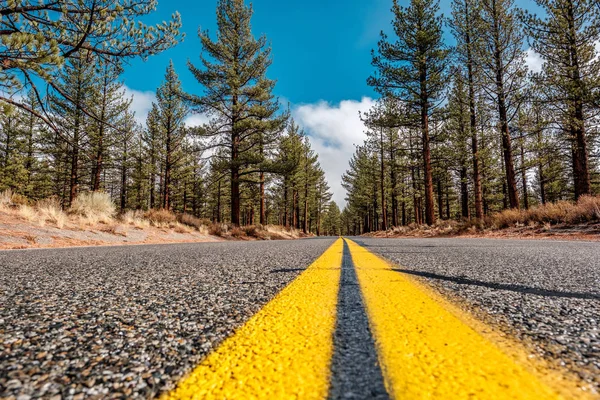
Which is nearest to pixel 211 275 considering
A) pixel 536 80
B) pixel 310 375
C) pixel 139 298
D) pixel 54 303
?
pixel 139 298

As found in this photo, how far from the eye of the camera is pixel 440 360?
2.12 ft

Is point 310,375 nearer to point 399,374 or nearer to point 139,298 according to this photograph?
point 399,374

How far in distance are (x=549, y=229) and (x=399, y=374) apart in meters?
11.1

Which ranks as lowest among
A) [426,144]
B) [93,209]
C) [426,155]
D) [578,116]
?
[93,209]

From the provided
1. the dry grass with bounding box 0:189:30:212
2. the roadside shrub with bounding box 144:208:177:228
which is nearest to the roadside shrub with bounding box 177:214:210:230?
the roadside shrub with bounding box 144:208:177:228

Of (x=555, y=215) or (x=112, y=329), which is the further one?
(x=555, y=215)

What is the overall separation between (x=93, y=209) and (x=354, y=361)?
12042 millimetres

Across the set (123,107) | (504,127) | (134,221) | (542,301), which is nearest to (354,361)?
(542,301)

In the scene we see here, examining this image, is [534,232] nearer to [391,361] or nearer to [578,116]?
[578,116]

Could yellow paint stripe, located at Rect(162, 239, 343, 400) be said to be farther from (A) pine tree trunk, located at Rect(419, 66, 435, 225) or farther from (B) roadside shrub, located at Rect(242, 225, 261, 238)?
(A) pine tree trunk, located at Rect(419, 66, 435, 225)

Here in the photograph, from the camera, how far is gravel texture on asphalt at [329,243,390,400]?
521 millimetres

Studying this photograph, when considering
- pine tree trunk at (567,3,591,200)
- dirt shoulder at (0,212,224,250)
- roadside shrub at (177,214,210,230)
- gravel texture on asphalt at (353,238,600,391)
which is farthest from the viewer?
roadside shrub at (177,214,210,230)

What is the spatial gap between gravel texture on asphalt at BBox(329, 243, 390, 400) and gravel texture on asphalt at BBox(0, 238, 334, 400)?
322 millimetres

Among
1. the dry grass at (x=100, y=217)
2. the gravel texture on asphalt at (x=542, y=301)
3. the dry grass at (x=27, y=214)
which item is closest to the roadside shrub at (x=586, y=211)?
the gravel texture on asphalt at (x=542, y=301)
